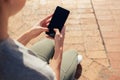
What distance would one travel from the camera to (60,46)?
209 centimetres

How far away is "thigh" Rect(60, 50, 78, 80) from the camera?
2.47 m

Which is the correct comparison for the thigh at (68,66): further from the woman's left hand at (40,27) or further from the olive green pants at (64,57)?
the woman's left hand at (40,27)

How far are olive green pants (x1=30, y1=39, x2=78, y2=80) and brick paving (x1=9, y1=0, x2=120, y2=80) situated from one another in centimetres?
45

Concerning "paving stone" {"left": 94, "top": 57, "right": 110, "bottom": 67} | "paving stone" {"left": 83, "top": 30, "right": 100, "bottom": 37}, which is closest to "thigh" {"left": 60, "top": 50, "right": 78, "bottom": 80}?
"paving stone" {"left": 94, "top": 57, "right": 110, "bottom": 67}

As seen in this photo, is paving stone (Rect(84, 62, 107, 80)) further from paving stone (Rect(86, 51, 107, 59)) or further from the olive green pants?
the olive green pants

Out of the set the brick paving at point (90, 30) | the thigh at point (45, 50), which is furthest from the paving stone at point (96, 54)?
the thigh at point (45, 50)

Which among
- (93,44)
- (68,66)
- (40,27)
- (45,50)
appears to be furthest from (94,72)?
(40,27)

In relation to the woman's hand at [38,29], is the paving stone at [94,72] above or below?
below

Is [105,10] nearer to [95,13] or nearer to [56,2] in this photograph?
[95,13]

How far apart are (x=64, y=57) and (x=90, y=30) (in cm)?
109

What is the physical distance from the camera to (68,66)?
2.57 meters

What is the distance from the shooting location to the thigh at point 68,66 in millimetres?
2469

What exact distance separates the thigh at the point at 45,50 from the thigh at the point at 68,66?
14cm

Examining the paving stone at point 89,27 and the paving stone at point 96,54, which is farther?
the paving stone at point 89,27
